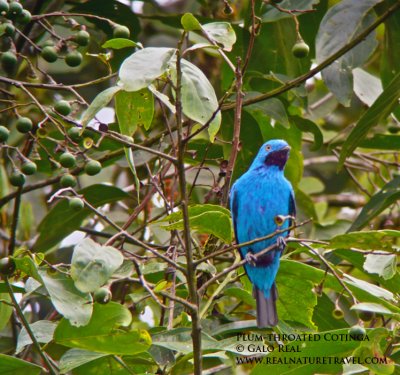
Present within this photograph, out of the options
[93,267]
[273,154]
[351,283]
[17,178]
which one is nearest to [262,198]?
[273,154]

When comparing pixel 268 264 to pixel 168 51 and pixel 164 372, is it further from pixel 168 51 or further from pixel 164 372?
pixel 168 51

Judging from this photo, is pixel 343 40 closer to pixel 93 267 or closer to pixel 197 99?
pixel 197 99

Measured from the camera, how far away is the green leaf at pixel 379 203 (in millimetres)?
4379

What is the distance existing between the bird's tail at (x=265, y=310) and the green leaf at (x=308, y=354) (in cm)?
28

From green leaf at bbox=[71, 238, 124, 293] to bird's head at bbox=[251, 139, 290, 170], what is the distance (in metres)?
1.91

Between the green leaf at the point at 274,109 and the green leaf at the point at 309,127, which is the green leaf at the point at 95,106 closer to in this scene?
the green leaf at the point at 274,109

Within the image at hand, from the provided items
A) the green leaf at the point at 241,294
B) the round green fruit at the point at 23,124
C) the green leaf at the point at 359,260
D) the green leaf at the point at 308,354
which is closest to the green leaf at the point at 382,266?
the green leaf at the point at 308,354

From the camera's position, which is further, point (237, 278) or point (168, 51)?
point (237, 278)

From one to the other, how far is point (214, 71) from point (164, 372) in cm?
341

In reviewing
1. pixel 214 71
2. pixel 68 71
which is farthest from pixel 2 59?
pixel 214 71

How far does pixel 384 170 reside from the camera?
245 inches

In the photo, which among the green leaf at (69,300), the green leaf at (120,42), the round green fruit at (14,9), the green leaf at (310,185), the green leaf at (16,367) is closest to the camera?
the green leaf at (69,300)

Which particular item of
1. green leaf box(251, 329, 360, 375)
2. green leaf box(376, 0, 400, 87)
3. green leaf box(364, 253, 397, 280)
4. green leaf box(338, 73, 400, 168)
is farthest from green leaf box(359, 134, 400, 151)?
green leaf box(251, 329, 360, 375)

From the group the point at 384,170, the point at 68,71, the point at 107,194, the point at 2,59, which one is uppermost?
the point at 2,59
